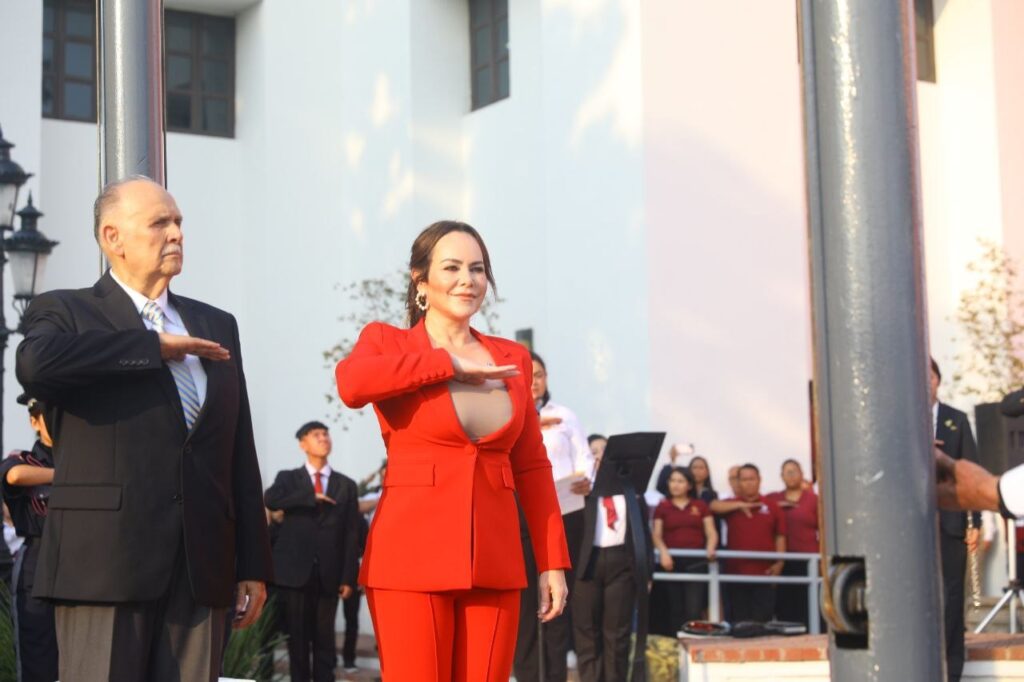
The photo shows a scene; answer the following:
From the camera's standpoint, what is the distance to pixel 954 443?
10.1 metres

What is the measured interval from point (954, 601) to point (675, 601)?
5.01m

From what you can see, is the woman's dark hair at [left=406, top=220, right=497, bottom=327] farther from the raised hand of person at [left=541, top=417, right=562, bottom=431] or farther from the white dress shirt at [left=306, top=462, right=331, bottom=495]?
the white dress shirt at [left=306, top=462, right=331, bottom=495]

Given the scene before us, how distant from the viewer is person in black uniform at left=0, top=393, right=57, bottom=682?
27.3 feet

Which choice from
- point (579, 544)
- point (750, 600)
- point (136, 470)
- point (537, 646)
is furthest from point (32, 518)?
point (750, 600)

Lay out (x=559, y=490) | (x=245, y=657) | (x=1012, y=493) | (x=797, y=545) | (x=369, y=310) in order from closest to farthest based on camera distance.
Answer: (x=1012, y=493) < (x=245, y=657) < (x=559, y=490) < (x=797, y=545) < (x=369, y=310)

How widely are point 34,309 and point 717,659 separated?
5.40 metres

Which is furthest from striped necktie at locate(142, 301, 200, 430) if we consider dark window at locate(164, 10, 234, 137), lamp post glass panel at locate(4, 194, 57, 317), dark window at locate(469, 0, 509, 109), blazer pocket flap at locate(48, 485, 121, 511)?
dark window at locate(164, 10, 234, 137)

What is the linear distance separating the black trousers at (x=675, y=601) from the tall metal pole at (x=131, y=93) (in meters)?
9.53

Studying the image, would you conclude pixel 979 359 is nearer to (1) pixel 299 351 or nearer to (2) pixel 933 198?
(2) pixel 933 198

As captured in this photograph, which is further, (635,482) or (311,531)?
(311,531)

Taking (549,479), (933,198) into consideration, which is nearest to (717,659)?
(549,479)

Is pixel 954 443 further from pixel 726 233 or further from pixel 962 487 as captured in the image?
pixel 726 233

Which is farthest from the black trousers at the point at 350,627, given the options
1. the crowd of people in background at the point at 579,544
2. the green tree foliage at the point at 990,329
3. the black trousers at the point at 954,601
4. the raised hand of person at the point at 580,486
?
the green tree foliage at the point at 990,329

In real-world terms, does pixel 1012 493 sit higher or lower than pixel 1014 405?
lower
